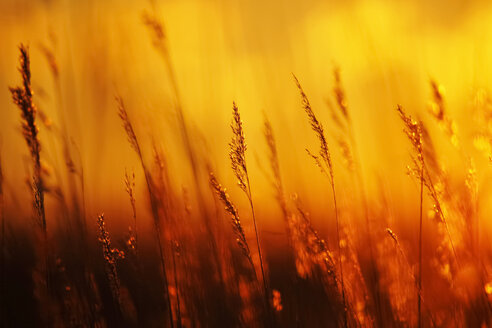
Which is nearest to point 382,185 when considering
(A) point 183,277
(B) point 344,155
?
(B) point 344,155

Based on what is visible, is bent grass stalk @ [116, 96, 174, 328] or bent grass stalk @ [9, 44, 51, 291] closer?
bent grass stalk @ [9, 44, 51, 291]

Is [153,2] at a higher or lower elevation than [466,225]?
higher

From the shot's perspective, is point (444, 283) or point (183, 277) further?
point (444, 283)

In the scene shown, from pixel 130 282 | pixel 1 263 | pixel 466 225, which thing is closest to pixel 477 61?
pixel 466 225

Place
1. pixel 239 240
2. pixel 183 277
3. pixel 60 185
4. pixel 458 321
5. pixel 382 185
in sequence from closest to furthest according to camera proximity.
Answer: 1. pixel 239 240
2. pixel 458 321
3. pixel 183 277
4. pixel 60 185
5. pixel 382 185

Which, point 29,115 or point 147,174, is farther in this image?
point 147,174

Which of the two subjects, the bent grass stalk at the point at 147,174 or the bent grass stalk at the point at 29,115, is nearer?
the bent grass stalk at the point at 29,115

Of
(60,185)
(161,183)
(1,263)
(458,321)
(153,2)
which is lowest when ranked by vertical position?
(458,321)

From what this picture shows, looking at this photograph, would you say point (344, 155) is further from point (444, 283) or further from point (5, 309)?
point (5, 309)

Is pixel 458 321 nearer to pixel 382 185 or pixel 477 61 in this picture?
pixel 382 185

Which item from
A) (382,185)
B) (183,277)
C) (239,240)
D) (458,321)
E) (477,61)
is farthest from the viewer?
(382,185)
